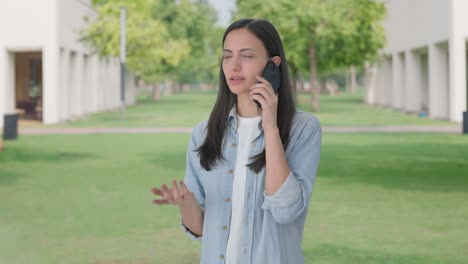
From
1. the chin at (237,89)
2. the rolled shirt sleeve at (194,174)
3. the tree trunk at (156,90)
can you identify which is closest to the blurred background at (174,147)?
the rolled shirt sleeve at (194,174)

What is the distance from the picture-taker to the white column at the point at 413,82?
150ft

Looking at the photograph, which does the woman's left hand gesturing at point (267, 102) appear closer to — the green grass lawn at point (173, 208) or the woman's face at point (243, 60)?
the woman's face at point (243, 60)

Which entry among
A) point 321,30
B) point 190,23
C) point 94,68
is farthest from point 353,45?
point 190,23

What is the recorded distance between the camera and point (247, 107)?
311cm

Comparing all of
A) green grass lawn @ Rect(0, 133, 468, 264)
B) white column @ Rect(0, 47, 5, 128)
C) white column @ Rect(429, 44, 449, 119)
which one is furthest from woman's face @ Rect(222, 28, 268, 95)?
white column @ Rect(429, 44, 449, 119)

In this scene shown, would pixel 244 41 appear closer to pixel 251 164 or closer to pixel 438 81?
pixel 251 164

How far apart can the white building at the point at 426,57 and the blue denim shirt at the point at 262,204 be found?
107ft

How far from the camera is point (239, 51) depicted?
3025mm

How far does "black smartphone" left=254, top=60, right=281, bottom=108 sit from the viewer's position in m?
2.98

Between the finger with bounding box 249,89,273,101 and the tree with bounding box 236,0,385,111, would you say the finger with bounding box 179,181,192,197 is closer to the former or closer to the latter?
the finger with bounding box 249,89,273,101

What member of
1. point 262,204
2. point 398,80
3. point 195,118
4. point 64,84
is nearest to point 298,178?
point 262,204

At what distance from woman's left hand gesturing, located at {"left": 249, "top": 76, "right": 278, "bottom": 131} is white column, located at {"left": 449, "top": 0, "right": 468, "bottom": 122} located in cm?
3280

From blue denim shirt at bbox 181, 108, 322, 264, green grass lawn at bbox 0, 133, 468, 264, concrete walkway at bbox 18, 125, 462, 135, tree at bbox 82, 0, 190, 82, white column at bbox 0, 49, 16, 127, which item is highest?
tree at bbox 82, 0, 190, 82

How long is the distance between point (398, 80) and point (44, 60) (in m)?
23.6
